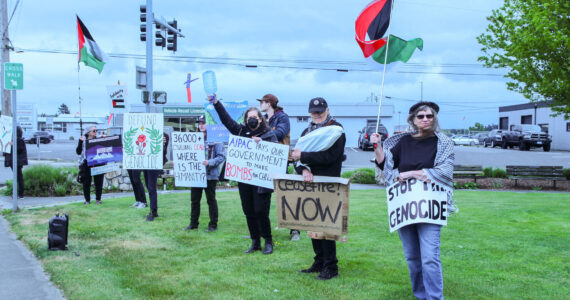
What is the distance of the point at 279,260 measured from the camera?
633cm

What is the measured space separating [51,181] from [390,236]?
1108 cm

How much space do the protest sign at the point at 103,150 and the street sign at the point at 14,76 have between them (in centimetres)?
208

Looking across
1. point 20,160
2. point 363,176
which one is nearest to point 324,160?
point 20,160

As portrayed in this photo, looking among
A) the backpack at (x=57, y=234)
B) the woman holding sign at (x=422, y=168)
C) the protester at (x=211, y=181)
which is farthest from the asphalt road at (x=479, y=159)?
the woman holding sign at (x=422, y=168)

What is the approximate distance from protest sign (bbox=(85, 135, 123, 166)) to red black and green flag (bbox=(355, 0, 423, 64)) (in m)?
8.20

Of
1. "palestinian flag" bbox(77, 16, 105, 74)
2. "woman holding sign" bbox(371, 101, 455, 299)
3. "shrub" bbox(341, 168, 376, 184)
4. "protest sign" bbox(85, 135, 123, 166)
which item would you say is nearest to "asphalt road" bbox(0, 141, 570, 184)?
"shrub" bbox(341, 168, 376, 184)

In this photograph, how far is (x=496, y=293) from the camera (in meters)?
5.06

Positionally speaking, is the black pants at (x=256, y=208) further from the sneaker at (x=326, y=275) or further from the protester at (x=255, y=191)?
the sneaker at (x=326, y=275)

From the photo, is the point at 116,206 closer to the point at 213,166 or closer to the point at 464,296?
the point at 213,166

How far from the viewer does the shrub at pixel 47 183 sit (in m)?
14.4

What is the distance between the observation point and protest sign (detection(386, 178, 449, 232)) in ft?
13.9

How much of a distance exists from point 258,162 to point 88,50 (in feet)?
30.4

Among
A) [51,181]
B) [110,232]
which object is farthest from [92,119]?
[110,232]

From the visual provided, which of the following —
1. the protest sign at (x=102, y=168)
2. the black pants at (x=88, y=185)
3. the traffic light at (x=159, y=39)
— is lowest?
the black pants at (x=88, y=185)
